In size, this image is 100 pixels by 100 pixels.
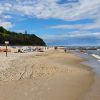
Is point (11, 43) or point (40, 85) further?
point (11, 43)

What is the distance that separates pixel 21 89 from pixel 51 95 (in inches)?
63.3

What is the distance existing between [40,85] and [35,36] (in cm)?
16081

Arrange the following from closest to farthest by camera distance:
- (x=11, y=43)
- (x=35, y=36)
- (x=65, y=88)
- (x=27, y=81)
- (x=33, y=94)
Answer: (x=33, y=94)
(x=65, y=88)
(x=27, y=81)
(x=11, y=43)
(x=35, y=36)

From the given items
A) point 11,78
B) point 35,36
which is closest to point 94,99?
point 11,78

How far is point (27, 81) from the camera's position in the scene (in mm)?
15297

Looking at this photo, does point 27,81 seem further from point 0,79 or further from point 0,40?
point 0,40

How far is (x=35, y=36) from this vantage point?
17450 cm

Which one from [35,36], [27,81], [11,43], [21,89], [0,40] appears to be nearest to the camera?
[21,89]

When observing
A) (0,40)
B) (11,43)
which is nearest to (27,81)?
(0,40)

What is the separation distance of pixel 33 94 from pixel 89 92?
3.16 metres

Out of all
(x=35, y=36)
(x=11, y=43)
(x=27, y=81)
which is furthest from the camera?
(x=35, y=36)

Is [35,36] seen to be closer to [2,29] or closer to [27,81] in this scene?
[2,29]

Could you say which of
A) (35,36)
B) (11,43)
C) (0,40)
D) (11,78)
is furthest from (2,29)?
(11,78)

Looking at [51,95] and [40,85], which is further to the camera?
[40,85]
